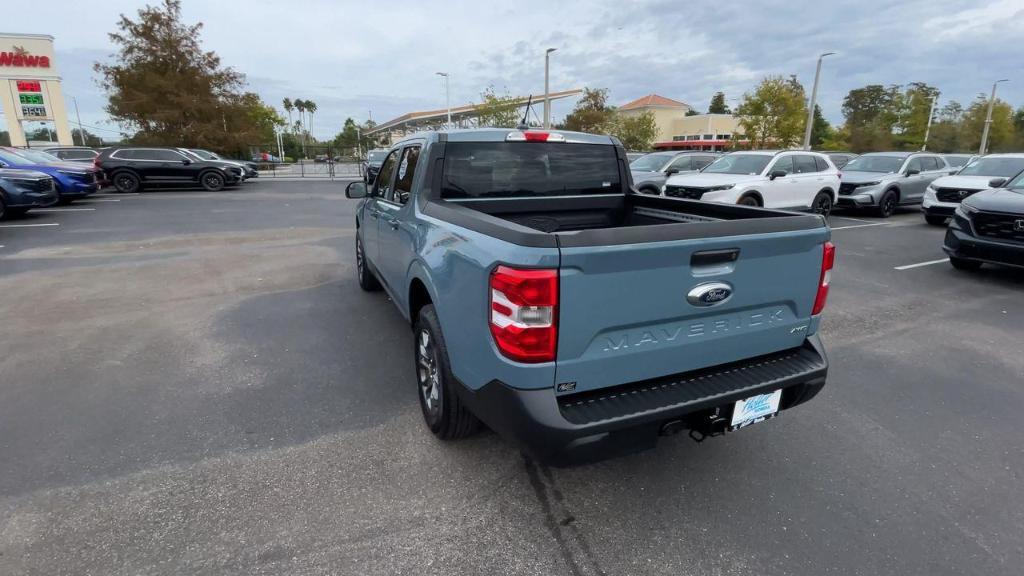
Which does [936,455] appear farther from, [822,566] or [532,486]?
[532,486]

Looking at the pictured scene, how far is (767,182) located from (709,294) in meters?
10.1

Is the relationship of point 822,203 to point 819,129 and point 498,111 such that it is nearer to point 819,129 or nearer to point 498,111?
point 498,111

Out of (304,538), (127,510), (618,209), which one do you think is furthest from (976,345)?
(127,510)

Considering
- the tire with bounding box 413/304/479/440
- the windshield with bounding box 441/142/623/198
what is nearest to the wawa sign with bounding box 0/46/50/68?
the windshield with bounding box 441/142/623/198

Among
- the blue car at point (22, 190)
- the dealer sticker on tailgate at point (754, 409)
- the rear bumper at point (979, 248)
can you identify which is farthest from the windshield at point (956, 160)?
the blue car at point (22, 190)

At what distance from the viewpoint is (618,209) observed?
4316mm

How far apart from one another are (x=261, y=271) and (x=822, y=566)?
7.47m

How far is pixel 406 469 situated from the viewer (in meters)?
2.96

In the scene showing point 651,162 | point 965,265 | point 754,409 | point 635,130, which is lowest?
point 965,265

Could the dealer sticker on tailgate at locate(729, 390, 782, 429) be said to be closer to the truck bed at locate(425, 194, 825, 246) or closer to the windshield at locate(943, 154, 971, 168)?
the truck bed at locate(425, 194, 825, 246)

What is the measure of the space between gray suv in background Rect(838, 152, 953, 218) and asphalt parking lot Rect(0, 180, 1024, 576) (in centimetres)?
920

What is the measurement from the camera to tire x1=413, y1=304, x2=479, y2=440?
9.45 feet

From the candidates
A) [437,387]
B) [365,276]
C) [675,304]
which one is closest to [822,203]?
[365,276]

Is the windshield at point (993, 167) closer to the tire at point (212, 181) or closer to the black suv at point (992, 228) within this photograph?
the black suv at point (992, 228)
